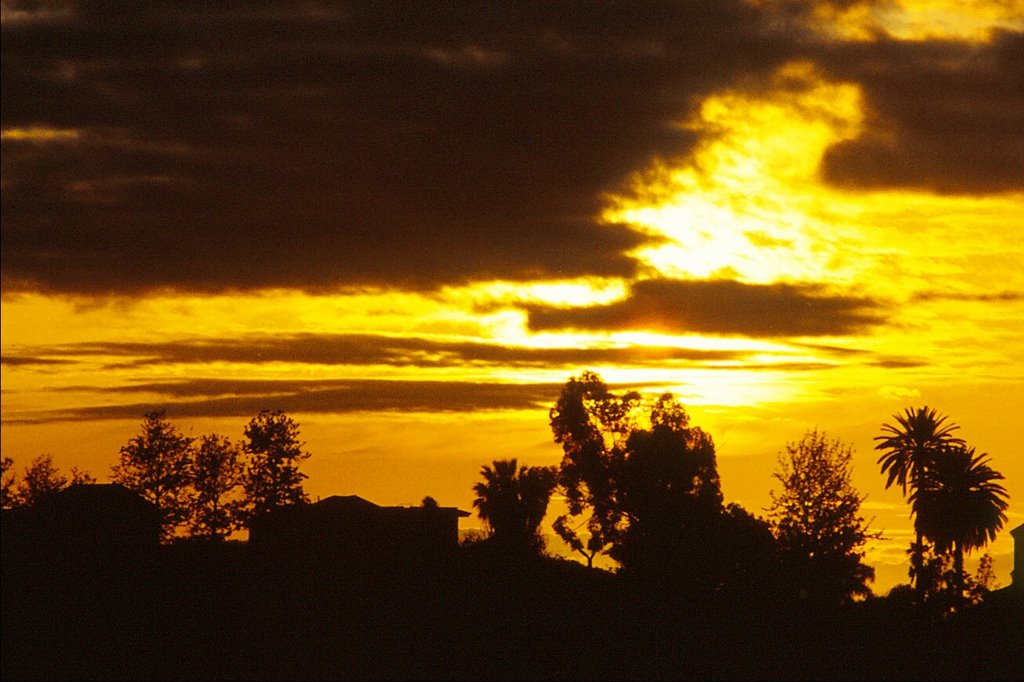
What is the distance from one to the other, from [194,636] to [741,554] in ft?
145

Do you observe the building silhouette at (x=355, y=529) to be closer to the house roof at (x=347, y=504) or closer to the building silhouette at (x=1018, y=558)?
the house roof at (x=347, y=504)

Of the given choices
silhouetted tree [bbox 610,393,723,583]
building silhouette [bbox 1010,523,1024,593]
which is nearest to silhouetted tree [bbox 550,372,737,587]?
silhouetted tree [bbox 610,393,723,583]

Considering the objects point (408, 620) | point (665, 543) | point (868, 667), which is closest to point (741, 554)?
point (665, 543)

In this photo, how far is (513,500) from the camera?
4985 inches

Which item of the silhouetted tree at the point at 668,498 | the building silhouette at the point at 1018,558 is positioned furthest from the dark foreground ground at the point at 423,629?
the building silhouette at the point at 1018,558

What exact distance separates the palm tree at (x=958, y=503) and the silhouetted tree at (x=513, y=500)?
103 ft

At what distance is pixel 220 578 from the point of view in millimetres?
84750

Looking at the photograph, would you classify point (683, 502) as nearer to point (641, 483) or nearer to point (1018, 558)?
point (641, 483)

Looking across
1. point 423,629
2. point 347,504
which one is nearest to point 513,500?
point 347,504

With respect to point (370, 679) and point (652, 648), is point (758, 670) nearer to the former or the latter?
point (652, 648)

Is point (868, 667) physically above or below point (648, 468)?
below

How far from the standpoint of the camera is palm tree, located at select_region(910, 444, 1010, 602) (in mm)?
115688

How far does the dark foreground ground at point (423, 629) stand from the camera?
67875 millimetres

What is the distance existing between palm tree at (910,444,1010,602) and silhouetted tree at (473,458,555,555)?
31.3m
